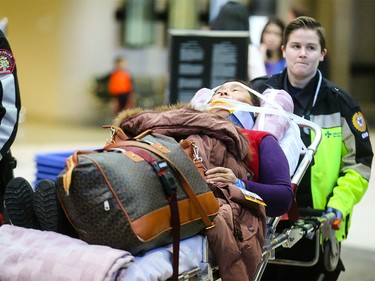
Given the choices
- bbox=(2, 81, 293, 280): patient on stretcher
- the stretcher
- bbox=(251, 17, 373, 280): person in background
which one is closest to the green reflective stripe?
bbox=(251, 17, 373, 280): person in background

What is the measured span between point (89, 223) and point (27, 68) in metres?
14.7

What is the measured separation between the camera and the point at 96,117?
16859 mm

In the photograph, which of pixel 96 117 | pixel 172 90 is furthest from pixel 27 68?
pixel 172 90

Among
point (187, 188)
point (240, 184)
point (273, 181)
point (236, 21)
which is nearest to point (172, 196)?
point (187, 188)

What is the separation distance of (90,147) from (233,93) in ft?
26.7

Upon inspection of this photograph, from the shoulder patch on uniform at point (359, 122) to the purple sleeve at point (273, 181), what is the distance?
896mm

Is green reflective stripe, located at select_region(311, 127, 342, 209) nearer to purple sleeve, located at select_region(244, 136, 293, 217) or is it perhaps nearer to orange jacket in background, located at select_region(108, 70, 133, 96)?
purple sleeve, located at select_region(244, 136, 293, 217)

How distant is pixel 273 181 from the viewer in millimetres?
3688

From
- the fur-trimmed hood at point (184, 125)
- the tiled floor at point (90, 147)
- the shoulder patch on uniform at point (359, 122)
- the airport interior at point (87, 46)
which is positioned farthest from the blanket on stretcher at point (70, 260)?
the airport interior at point (87, 46)

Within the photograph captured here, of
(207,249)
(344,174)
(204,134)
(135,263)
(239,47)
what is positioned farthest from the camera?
(239,47)

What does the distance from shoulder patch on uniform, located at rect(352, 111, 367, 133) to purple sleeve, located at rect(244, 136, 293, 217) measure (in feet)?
2.94

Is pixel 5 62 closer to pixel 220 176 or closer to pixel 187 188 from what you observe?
pixel 220 176

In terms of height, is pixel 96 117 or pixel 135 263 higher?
pixel 135 263

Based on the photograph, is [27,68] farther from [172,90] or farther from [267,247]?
[267,247]
